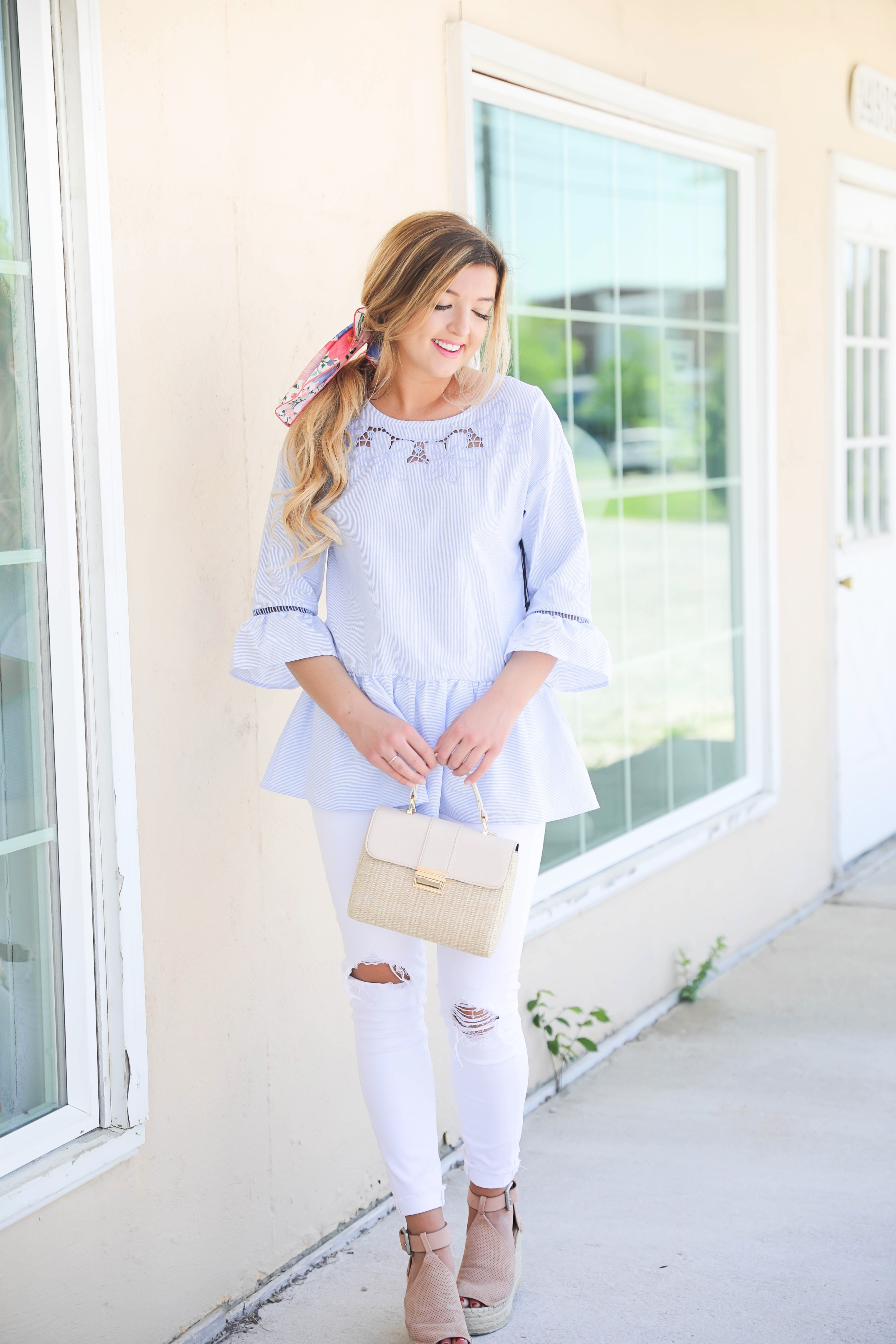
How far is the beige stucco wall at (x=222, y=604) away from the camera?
1878 millimetres

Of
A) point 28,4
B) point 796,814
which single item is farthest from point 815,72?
point 28,4

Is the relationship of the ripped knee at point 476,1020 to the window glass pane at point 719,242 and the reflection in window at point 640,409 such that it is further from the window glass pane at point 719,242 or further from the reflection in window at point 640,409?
the window glass pane at point 719,242

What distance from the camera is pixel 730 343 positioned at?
3.79 m

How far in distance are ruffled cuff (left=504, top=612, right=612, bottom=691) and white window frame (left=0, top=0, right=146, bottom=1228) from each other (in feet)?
1.92

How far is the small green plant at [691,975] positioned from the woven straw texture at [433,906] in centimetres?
179

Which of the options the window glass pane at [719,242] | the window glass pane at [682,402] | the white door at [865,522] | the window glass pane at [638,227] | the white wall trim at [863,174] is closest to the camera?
the window glass pane at [638,227]

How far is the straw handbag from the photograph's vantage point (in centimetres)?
174

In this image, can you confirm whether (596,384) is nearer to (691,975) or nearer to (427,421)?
(427,421)

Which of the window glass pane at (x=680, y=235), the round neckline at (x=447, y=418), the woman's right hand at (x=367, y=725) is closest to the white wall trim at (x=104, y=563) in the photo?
the woman's right hand at (x=367, y=725)

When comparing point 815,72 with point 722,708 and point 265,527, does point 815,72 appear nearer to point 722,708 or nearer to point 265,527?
point 722,708

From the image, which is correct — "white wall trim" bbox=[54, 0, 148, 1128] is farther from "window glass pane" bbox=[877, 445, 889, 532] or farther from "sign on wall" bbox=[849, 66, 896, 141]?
"window glass pane" bbox=[877, 445, 889, 532]

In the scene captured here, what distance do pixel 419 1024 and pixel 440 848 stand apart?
1.17 feet

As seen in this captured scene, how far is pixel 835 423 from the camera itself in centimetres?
427

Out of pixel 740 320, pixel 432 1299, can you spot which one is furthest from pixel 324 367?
pixel 740 320
